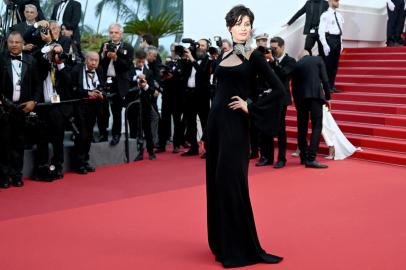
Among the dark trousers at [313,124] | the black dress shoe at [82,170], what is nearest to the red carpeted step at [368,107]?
the dark trousers at [313,124]

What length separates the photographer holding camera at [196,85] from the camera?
8.77m

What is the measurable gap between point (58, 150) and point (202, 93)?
2564 mm

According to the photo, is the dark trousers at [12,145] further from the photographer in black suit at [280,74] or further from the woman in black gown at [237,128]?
the woman in black gown at [237,128]

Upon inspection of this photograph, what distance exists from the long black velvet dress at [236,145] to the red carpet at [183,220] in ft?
0.82

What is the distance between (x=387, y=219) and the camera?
5191mm

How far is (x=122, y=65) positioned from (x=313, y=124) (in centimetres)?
284

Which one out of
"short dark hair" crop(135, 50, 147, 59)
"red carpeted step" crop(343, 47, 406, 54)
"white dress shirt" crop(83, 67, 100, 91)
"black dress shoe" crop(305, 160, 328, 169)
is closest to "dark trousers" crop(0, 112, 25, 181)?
"white dress shirt" crop(83, 67, 100, 91)

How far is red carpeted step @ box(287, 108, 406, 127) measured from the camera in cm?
895

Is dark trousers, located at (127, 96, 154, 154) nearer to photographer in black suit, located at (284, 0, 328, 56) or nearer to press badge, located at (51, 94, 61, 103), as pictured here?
press badge, located at (51, 94, 61, 103)

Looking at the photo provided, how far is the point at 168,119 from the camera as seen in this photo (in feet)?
31.2

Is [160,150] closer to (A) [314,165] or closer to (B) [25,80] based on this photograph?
(A) [314,165]

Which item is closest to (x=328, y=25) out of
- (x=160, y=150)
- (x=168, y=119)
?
(x=168, y=119)

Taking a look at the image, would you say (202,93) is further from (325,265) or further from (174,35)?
(174,35)

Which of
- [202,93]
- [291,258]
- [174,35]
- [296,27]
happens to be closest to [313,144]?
[202,93]
